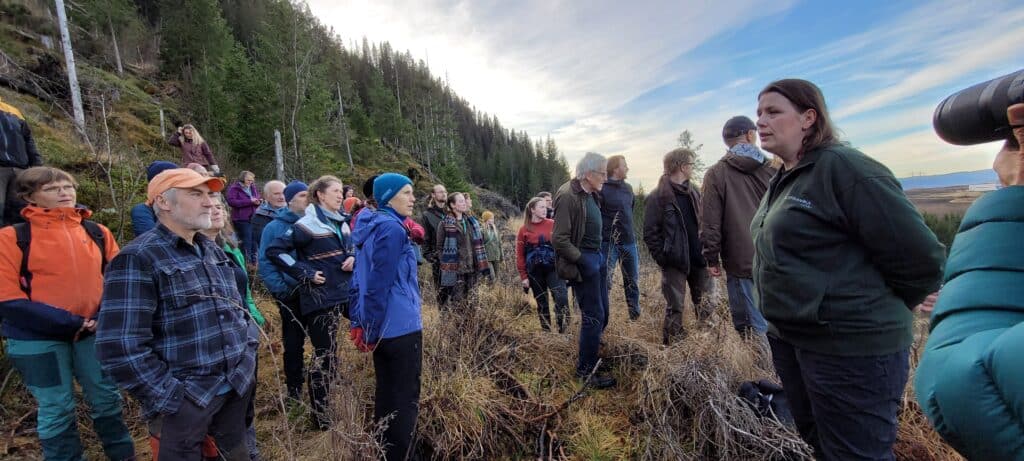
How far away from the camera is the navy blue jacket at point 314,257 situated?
3008 millimetres

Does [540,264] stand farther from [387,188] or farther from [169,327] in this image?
[169,327]

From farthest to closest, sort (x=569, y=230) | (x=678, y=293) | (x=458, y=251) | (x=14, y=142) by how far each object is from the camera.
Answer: (x=458, y=251) < (x=678, y=293) < (x=569, y=230) < (x=14, y=142)

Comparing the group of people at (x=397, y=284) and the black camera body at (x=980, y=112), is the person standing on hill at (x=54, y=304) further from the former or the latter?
the black camera body at (x=980, y=112)

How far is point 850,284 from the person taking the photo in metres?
1.50

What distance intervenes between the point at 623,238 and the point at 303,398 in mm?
3639

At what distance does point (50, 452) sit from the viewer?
224 centimetres

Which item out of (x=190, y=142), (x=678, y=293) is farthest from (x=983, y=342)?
(x=190, y=142)

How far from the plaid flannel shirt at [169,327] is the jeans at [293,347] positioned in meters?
1.23

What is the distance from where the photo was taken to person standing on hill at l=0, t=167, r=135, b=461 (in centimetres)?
210

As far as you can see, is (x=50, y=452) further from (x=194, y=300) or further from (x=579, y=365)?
(x=579, y=365)

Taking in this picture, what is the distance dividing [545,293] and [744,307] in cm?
225

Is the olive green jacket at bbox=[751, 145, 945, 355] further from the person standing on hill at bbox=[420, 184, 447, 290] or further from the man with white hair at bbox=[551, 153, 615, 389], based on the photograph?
the person standing on hill at bbox=[420, 184, 447, 290]

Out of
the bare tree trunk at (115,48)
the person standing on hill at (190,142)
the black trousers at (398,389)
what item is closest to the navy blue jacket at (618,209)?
the black trousers at (398,389)

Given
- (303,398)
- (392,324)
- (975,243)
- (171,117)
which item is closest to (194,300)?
(392,324)
